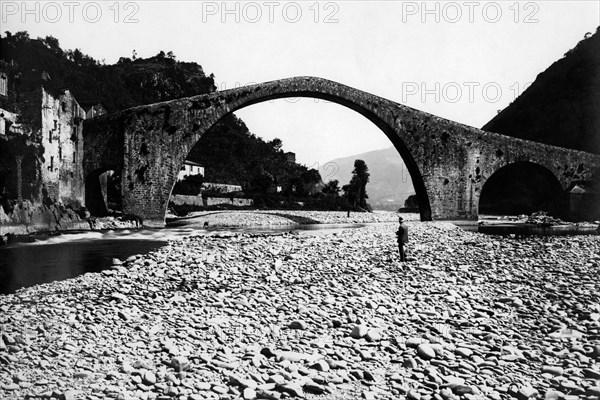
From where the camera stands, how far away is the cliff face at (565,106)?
49.0 m

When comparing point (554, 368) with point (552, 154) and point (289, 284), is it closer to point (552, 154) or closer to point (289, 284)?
point (289, 284)

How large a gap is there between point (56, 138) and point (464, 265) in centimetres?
2114

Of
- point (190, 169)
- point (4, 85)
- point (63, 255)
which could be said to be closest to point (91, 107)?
point (190, 169)

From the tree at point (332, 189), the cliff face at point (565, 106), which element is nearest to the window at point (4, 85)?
the tree at point (332, 189)

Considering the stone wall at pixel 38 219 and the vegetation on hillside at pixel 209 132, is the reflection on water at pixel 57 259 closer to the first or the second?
the stone wall at pixel 38 219

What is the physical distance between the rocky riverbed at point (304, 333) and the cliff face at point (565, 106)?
44.9 meters

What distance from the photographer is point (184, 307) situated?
23.8 feet

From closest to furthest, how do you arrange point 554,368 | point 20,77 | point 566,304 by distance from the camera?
point 554,368 < point 566,304 < point 20,77

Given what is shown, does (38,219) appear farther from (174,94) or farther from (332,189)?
(174,94)

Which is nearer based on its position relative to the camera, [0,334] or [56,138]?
[0,334]

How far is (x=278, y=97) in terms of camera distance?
26641 mm

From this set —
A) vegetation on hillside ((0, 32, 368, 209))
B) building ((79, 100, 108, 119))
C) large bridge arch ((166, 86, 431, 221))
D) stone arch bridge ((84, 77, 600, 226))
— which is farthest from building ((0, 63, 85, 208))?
vegetation on hillside ((0, 32, 368, 209))

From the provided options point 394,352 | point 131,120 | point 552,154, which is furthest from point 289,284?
point 552,154

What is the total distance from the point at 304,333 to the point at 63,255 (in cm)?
1070
